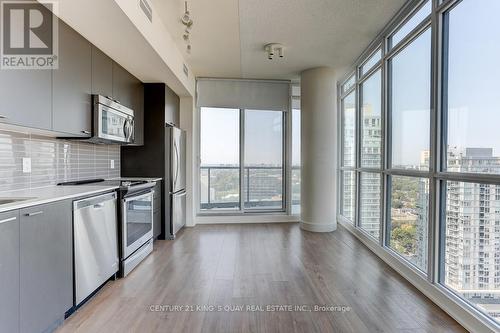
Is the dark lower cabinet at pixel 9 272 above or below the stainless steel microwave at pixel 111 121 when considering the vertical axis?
below

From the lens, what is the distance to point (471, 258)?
2080mm

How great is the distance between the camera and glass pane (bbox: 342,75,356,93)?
4.72 metres

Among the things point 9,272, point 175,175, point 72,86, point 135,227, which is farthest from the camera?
point 175,175

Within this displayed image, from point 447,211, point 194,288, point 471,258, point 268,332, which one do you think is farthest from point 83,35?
point 471,258

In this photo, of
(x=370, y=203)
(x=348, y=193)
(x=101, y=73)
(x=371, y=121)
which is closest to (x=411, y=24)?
(x=371, y=121)

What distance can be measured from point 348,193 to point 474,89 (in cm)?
314

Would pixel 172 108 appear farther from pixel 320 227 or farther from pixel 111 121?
pixel 320 227

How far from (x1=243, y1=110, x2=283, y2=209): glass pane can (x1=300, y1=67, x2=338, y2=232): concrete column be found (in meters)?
0.83

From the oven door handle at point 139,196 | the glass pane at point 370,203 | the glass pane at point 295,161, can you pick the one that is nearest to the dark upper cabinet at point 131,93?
the oven door handle at point 139,196

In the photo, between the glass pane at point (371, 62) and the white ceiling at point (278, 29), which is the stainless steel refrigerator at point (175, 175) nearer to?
the white ceiling at point (278, 29)

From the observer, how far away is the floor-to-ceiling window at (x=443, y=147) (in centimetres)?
192

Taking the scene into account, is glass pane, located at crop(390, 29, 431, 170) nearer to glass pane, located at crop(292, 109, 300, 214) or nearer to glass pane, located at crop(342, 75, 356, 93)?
glass pane, located at crop(342, 75, 356, 93)

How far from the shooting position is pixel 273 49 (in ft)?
12.6

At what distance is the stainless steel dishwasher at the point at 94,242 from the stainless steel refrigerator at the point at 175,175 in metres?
1.43
